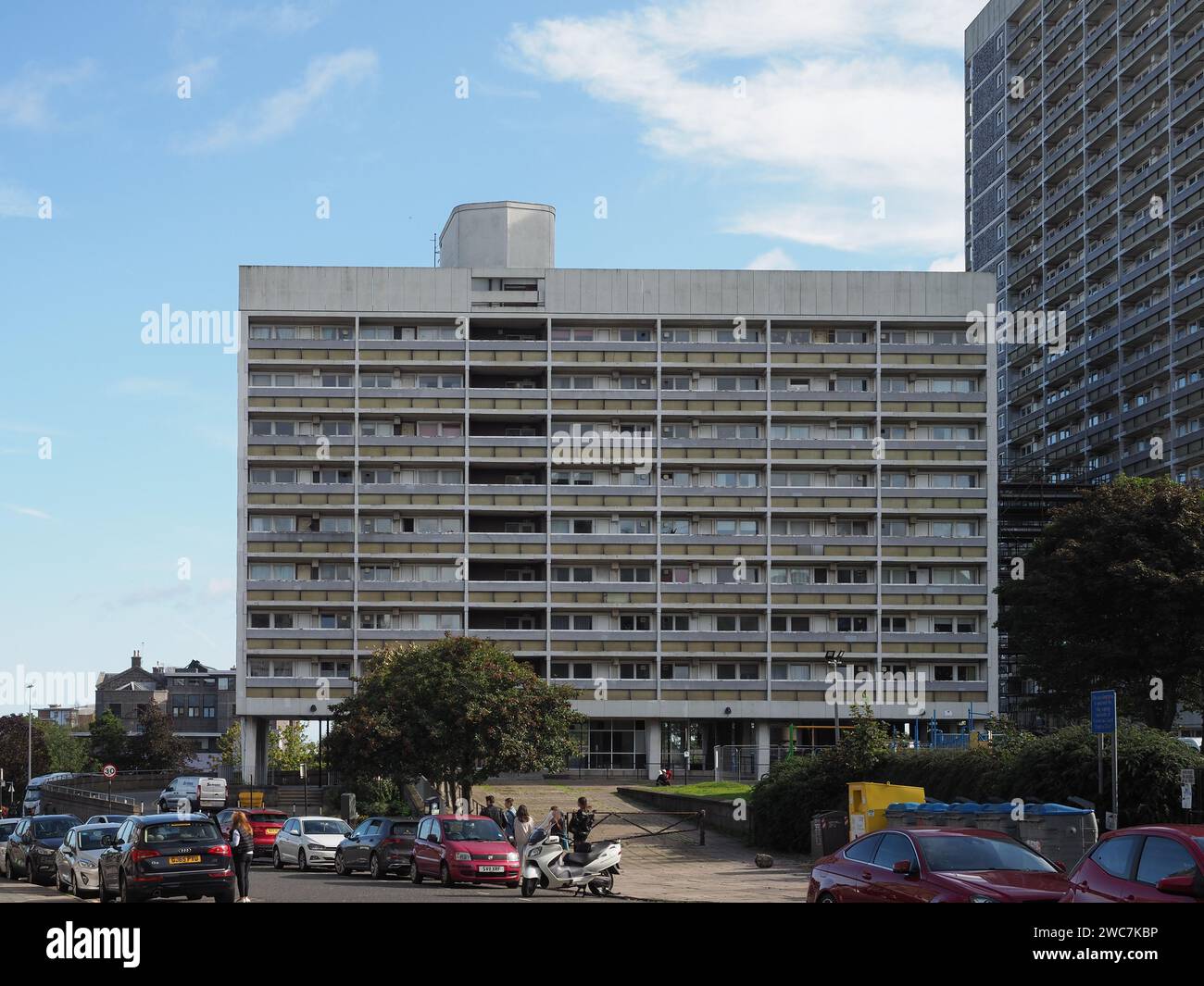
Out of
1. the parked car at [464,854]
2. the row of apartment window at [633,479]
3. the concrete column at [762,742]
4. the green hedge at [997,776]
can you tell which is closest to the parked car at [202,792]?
the row of apartment window at [633,479]

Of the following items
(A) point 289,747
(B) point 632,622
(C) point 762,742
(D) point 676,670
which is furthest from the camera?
(A) point 289,747

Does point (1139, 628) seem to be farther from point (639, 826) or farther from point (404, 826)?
point (404, 826)

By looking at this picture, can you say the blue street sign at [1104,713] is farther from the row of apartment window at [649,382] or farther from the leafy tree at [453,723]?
the row of apartment window at [649,382]

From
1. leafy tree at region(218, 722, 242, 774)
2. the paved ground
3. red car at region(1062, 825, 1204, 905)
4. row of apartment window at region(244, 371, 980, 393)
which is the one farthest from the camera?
leafy tree at region(218, 722, 242, 774)

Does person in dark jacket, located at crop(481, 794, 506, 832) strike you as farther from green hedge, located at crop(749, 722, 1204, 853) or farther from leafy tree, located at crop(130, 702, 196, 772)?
leafy tree, located at crop(130, 702, 196, 772)

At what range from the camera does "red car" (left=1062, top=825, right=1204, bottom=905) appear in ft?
44.2

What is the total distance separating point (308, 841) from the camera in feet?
129

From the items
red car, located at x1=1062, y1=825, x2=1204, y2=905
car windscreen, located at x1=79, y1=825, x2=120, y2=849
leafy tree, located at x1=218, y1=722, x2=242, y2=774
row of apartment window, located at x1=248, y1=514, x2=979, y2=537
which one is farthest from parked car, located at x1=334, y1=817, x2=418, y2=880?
leafy tree, located at x1=218, y1=722, x2=242, y2=774

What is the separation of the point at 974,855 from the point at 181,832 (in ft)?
47.4

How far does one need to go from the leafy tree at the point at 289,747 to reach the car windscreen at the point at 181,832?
9586cm

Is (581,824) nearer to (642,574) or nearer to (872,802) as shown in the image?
(872,802)

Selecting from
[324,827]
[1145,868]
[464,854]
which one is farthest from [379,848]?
[1145,868]

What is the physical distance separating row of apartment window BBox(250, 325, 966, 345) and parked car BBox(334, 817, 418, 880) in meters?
57.3

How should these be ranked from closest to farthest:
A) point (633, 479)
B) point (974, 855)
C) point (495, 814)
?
point (974, 855)
point (495, 814)
point (633, 479)
